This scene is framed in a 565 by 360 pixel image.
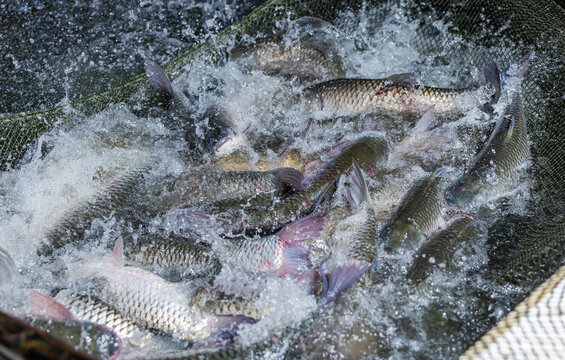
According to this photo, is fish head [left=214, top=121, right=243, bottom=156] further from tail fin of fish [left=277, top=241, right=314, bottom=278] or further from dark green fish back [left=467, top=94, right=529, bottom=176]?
dark green fish back [left=467, top=94, right=529, bottom=176]

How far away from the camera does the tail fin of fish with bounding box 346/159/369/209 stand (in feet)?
7.64

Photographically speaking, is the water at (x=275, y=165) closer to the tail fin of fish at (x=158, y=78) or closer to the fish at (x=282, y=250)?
the fish at (x=282, y=250)

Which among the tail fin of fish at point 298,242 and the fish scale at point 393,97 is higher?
the fish scale at point 393,97

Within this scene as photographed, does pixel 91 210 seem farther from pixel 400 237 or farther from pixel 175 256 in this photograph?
pixel 400 237

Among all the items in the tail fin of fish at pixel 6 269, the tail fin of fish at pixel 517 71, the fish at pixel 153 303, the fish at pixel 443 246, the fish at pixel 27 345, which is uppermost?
the fish at pixel 27 345

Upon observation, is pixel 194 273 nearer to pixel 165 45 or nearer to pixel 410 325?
pixel 410 325

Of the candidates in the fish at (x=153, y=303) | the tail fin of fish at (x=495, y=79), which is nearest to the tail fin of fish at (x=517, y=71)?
the tail fin of fish at (x=495, y=79)

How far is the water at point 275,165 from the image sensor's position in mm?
1973

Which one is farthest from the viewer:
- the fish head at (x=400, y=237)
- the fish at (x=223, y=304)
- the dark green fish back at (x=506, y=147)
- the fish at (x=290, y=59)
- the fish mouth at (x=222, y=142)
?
the fish at (x=290, y=59)

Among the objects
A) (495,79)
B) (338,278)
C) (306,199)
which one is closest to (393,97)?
(495,79)

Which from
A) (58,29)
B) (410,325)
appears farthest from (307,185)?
(58,29)

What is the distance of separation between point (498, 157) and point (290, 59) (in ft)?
5.47

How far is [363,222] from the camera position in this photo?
228 centimetres

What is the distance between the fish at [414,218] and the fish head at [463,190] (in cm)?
6
